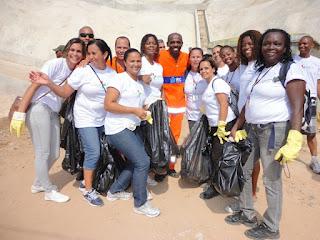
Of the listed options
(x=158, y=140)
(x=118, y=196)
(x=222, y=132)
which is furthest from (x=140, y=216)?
(x=222, y=132)

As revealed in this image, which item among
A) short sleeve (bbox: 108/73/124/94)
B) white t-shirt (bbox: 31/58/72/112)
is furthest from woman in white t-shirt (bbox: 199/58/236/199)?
white t-shirt (bbox: 31/58/72/112)

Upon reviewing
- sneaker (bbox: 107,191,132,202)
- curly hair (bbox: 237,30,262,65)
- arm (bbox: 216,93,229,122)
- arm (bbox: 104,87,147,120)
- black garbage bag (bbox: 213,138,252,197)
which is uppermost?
curly hair (bbox: 237,30,262,65)

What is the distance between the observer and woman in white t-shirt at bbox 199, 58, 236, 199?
116 inches

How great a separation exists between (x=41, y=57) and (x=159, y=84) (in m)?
11.4

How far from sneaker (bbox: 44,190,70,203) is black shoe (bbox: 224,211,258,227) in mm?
1993

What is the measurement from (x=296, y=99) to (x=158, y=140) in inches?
63.6

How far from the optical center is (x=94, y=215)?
288 centimetres

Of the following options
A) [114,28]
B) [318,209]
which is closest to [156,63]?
[318,209]

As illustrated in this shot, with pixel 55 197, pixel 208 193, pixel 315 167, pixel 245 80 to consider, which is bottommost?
pixel 315 167

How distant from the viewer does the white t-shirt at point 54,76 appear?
9.43 feet

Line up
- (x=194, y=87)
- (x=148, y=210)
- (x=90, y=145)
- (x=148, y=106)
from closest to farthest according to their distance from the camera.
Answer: (x=148, y=210), (x=90, y=145), (x=148, y=106), (x=194, y=87)

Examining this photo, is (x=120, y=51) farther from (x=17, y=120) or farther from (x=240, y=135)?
(x=240, y=135)

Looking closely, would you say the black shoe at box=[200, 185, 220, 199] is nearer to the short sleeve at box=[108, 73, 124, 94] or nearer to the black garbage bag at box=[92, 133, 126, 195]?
the black garbage bag at box=[92, 133, 126, 195]

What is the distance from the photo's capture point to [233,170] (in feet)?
8.61
